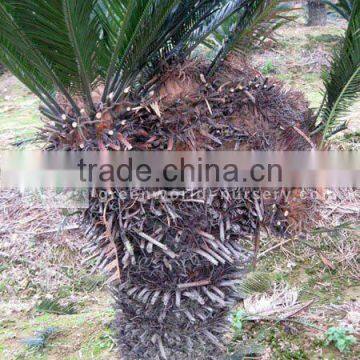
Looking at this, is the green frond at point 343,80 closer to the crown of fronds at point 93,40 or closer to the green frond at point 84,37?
the crown of fronds at point 93,40

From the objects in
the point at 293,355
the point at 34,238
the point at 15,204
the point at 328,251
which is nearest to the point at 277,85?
the point at 293,355

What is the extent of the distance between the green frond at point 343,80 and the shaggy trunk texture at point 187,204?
0.45 feet

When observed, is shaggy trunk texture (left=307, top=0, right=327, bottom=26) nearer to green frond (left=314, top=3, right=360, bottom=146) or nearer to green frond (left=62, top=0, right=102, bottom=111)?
green frond (left=314, top=3, right=360, bottom=146)

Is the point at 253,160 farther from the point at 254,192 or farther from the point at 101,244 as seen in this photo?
the point at 101,244

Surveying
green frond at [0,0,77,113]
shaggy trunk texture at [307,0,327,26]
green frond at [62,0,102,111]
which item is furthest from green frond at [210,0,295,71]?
shaggy trunk texture at [307,0,327,26]

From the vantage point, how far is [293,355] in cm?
340

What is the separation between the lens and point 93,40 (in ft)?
6.34

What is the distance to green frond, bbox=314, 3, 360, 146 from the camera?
219 cm

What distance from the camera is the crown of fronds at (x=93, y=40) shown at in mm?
1775

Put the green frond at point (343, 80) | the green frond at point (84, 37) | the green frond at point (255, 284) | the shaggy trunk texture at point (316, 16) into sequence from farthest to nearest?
the shaggy trunk texture at point (316, 16) → the green frond at point (255, 284) → the green frond at point (343, 80) → the green frond at point (84, 37)

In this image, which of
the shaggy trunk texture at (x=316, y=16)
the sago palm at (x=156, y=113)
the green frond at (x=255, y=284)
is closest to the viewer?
the sago palm at (x=156, y=113)

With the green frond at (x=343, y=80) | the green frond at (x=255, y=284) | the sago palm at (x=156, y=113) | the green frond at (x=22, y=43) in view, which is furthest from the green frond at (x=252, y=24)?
the green frond at (x=255, y=284)

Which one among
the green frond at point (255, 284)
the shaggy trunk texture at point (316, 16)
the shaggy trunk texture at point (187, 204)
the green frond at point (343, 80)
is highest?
the shaggy trunk texture at point (316, 16)

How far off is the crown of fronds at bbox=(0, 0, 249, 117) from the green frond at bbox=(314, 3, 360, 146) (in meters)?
0.56
